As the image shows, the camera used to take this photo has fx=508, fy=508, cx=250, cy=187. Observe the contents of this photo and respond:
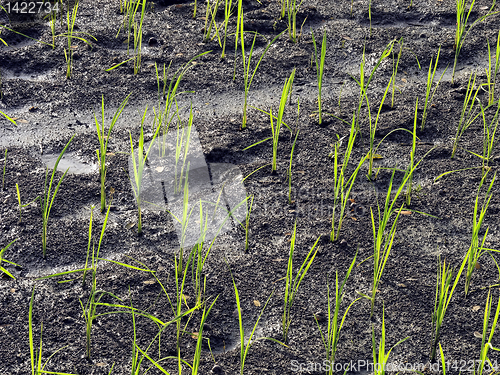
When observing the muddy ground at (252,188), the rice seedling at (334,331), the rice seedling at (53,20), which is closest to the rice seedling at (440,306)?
the muddy ground at (252,188)

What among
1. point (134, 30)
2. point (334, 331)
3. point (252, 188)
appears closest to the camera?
point (334, 331)

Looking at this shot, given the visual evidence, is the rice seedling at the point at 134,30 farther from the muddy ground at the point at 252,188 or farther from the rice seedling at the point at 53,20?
the rice seedling at the point at 53,20

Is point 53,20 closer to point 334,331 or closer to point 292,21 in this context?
point 292,21

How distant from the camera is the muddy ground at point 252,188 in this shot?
1659mm

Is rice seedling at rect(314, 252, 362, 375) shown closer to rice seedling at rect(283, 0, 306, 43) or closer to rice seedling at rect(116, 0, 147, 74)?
rice seedling at rect(116, 0, 147, 74)

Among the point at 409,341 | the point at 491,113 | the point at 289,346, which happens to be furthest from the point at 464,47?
the point at 289,346

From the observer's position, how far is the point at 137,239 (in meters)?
1.98

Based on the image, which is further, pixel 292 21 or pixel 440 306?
pixel 292 21

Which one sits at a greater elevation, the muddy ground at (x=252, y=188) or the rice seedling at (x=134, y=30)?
the rice seedling at (x=134, y=30)

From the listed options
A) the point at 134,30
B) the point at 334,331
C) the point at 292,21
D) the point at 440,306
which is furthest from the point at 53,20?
the point at 440,306

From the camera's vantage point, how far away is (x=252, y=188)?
2.19m

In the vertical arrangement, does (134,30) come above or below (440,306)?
above

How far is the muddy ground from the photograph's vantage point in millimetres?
1659

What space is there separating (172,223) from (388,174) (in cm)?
97
